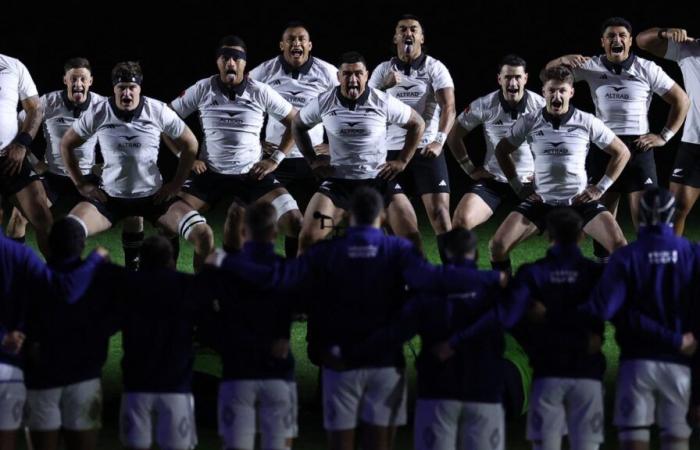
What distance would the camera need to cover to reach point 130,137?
10.7m

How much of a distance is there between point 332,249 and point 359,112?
384cm

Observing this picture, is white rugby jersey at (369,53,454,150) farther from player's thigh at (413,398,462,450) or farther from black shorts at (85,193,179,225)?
player's thigh at (413,398,462,450)

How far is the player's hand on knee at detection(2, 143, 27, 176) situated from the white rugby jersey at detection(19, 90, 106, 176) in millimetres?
709

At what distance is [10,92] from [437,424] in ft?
18.5

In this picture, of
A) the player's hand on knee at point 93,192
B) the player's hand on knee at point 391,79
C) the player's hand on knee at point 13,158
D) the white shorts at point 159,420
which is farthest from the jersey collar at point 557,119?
the white shorts at point 159,420

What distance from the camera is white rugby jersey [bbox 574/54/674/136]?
11.9m

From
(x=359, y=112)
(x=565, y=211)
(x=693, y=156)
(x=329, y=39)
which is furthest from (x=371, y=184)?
(x=329, y=39)

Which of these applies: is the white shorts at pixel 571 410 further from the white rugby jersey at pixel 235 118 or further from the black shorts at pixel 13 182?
the black shorts at pixel 13 182

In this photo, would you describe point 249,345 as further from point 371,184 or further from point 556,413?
point 371,184

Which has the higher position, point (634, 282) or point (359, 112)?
point (359, 112)

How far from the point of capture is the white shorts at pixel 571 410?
23.0ft

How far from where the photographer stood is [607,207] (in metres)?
11.9

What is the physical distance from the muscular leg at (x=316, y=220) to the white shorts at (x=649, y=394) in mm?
3829

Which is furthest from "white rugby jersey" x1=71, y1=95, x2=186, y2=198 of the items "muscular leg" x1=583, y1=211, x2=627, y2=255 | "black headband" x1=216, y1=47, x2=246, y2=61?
"muscular leg" x1=583, y1=211, x2=627, y2=255
